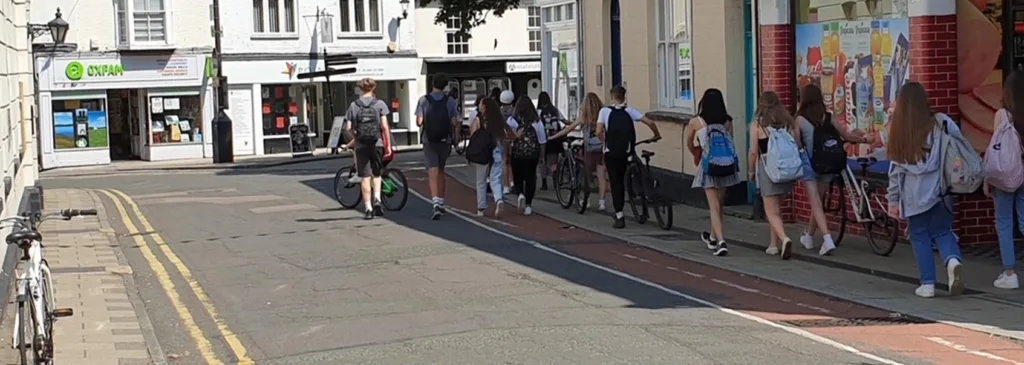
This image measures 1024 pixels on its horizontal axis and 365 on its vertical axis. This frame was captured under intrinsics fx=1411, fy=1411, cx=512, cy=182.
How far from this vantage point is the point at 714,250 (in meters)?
13.8

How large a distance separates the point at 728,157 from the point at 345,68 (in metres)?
32.5

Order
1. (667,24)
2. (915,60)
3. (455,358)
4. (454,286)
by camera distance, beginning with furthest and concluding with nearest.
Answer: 1. (667,24)
2. (915,60)
3. (454,286)
4. (455,358)

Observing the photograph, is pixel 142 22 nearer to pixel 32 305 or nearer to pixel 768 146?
pixel 768 146

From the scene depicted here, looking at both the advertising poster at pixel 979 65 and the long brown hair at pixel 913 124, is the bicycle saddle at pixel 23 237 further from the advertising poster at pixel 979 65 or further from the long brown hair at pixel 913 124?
the advertising poster at pixel 979 65

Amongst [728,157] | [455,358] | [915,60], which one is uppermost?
A: [915,60]

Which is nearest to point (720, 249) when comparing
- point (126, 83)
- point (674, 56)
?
point (674, 56)

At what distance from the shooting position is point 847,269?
1253 cm

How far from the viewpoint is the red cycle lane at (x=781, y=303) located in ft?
28.4

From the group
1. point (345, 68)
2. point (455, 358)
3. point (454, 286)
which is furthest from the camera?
point (345, 68)

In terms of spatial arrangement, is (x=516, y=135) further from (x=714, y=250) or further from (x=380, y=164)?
(x=714, y=250)

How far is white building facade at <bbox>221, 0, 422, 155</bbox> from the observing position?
44.2m

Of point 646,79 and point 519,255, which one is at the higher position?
point 646,79

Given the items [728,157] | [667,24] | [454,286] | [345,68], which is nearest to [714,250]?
[728,157]

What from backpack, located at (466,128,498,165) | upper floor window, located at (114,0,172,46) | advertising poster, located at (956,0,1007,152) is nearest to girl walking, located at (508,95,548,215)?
backpack, located at (466,128,498,165)
